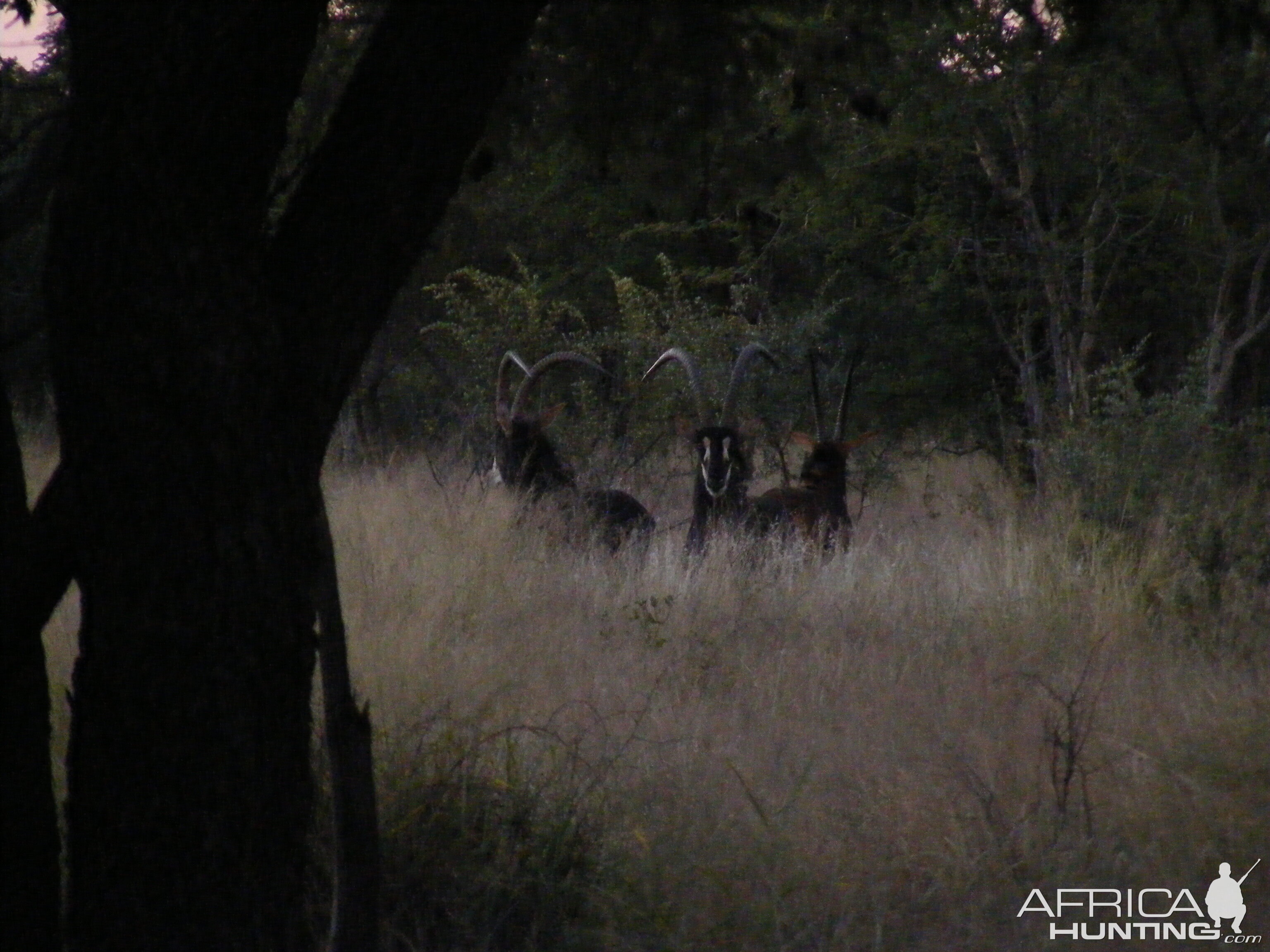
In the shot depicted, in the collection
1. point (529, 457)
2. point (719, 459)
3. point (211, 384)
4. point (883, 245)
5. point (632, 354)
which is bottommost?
point (529, 457)

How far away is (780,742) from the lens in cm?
546

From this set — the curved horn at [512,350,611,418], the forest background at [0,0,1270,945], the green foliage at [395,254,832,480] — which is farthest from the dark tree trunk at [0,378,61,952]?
the green foliage at [395,254,832,480]

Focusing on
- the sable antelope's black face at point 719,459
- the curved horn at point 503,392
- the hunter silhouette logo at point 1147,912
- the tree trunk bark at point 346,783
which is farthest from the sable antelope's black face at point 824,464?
the tree trunk bark at point 346,783

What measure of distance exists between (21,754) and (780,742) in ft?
10.2

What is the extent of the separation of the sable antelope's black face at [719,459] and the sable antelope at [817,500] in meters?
0.32

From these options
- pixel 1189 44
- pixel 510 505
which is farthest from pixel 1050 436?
pixel 1189 44

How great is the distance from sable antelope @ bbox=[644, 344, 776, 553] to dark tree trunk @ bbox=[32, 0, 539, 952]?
6644mm

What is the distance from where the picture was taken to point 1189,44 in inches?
201

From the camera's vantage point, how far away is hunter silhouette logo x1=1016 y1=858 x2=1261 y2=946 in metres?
3.89

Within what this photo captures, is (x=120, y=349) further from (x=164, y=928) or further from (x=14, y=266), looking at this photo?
(x=14, y=266)

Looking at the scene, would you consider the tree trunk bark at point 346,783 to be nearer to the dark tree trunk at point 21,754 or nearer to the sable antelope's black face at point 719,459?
the dark tree trunk at point 21,754

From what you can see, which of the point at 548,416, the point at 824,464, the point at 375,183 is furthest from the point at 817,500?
the point at 375,183

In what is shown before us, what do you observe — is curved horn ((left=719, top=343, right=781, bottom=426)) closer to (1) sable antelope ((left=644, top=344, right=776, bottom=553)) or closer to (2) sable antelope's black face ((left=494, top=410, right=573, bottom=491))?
(1) sable antelope ((left=644, top=344, right=776, bottom=553))

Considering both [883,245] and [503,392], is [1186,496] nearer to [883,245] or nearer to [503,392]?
[503,392]
